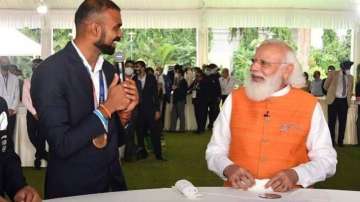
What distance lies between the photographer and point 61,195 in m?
2.18

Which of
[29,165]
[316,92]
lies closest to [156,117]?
[29,165]

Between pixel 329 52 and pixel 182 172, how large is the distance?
9342 mm

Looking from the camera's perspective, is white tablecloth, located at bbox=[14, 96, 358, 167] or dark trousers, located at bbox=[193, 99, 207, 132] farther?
dark trousers, located at bbox=[193, 99, 207, 132]

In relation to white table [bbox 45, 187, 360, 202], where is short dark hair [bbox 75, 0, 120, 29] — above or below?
above

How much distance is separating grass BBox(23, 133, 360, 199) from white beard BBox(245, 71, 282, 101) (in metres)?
3.60

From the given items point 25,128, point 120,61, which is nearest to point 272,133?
point 120,61

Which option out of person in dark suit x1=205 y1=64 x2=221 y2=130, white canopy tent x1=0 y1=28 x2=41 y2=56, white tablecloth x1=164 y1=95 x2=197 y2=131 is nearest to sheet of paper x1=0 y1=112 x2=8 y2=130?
person in dark suit x1=205 y1=64 x2=221 y2=130

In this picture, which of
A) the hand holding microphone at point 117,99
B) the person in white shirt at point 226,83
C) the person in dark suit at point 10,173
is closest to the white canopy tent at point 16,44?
the person in white shirt at point 226,83

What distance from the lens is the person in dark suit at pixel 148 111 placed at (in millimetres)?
7914

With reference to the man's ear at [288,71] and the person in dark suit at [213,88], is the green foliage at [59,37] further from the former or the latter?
the man's ear at [288,71]

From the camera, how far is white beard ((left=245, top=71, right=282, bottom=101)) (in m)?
2.57

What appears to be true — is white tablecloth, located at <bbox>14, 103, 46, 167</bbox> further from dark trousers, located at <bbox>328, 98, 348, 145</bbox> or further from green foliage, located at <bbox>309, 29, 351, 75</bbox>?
green foliage, located at <bbox>309, 29, 351, 75</bbox>

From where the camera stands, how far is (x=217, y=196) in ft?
7.01

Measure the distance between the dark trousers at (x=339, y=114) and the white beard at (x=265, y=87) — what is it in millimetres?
7115
